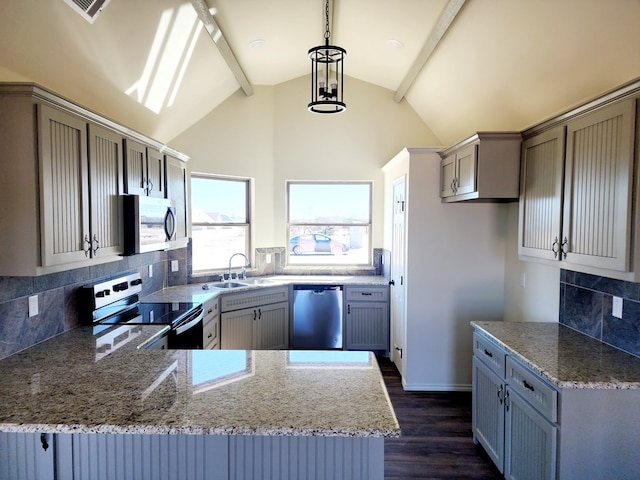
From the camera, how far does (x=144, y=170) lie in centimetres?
295

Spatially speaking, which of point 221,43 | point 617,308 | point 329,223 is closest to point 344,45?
point 221,43

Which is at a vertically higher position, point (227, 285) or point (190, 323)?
point (227, 285)

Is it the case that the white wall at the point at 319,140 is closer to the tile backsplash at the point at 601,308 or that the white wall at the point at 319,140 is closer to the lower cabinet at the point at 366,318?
the lower cabinet at the point at 366,318

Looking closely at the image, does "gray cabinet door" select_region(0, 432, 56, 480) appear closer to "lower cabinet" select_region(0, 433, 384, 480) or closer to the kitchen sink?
"lower cabinet" select_region(0, 433, 384, 480)

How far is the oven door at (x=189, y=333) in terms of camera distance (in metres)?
2.82

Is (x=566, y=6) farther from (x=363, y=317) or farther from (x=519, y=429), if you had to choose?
(x=363, y=317)

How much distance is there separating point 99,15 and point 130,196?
106 centimetres

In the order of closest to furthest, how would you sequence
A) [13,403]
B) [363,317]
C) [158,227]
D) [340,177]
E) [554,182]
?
1. [13,403]
2. [554,182]
3. [158,227]
4. [363,317]
5. [340,177]

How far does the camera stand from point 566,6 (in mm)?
2121

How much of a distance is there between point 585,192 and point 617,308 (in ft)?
2.32

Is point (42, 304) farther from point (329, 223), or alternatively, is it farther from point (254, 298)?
point (329, 223)

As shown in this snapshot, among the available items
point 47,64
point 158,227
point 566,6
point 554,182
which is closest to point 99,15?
point 47,64

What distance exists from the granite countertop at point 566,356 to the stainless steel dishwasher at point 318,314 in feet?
6.97

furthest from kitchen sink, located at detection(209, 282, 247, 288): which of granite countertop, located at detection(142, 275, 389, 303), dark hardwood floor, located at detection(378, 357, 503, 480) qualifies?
dark hardwood floor, located at detection(378, 357, 503, 480)
